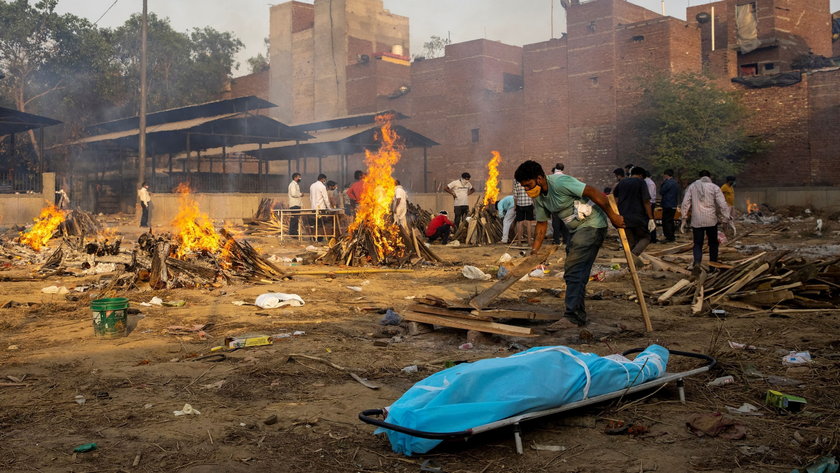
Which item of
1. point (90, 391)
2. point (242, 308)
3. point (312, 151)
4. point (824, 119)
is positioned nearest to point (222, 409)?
point (90, 391)

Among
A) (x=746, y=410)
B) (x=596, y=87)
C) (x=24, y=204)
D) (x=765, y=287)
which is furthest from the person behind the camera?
(x=596, y=87)

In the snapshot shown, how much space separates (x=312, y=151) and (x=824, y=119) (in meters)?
24.0

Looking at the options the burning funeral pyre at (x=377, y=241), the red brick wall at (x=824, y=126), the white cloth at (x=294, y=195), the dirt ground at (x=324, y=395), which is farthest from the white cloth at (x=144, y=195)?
the red brick wall at (x=824, y=126)

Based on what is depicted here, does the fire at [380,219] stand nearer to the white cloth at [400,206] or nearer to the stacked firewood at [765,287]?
the white cloth at [400,206]

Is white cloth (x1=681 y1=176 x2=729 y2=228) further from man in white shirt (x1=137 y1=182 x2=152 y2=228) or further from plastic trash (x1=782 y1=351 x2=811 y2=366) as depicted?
man in white shirt (x1=137 y1=182 x2=152 y2=228)

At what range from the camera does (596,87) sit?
36.9 m

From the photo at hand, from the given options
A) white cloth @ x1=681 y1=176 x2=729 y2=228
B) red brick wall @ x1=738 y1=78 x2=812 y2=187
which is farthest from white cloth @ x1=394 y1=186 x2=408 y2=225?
red brick wall @ x1=738 y1=78 x2=812 y2=187

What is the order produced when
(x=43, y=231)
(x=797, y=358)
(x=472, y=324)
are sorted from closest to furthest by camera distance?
(x=797, y=358) → (x=472, y=324) → (x=43, y=231)

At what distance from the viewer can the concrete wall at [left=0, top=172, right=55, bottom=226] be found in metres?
21.7

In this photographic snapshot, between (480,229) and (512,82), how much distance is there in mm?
29548

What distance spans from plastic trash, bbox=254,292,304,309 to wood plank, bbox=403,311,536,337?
7.54 ft

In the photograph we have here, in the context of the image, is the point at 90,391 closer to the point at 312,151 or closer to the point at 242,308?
the point at 242,308

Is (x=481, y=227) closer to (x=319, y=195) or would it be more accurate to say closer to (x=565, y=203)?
(x=319, y=195)

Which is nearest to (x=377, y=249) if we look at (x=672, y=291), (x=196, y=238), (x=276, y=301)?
(x=196, y=238)
